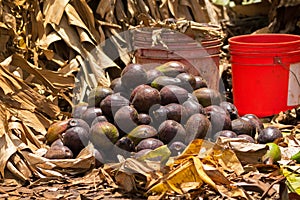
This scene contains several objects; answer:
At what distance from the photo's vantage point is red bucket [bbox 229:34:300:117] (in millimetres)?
3162

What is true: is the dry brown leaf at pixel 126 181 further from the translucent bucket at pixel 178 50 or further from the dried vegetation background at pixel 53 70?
the translucent bucket at pixel 178 50

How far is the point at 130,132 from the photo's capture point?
2.39 metres

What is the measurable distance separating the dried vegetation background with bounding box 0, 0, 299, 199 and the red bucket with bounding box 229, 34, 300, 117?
0.61 ft

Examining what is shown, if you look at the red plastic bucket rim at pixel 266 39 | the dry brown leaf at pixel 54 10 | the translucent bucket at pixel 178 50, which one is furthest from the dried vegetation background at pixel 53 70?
the red plastic bucket rim at pixel 266 39

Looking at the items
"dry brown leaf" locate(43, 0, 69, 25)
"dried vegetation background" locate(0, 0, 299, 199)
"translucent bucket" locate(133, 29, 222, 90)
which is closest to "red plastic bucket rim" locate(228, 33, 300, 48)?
"translucent bucket" locate(133, 29, 222, 90)

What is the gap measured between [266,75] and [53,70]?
1.11 meters

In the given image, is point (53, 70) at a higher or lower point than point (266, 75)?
higher

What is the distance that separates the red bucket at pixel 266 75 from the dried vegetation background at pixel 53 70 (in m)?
0.19

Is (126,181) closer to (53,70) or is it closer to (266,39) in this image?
(53,70)

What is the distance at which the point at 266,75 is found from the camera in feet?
10.5

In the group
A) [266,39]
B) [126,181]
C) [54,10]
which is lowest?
[126,181]

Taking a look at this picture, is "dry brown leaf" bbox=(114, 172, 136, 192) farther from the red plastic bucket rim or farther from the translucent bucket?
the red plastic bucket rim

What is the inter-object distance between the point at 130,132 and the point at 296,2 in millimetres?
1981

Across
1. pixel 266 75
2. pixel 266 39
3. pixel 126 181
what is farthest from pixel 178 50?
pixel 126 181
